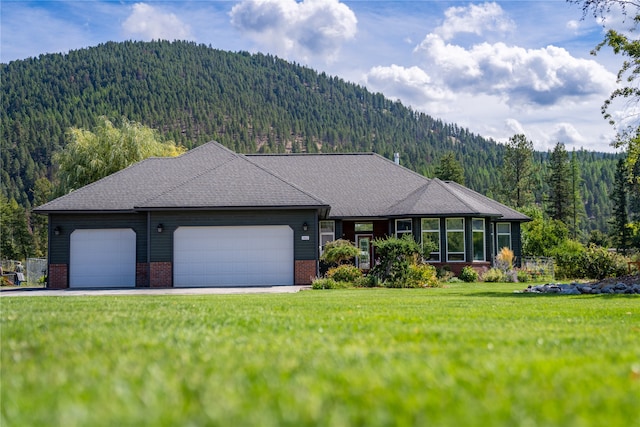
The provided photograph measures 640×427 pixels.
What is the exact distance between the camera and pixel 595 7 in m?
18.3

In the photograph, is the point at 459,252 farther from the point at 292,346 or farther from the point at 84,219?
the point at 292,346

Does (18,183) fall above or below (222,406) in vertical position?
above

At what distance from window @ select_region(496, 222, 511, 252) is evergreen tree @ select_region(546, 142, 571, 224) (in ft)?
119

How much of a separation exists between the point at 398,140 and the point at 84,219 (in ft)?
465

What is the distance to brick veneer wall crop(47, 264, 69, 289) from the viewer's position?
25.8 m

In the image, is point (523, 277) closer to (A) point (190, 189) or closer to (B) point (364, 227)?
(B) point (364, 227)

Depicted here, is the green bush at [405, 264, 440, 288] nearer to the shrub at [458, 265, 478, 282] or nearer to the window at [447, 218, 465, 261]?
the shrub at [458, 265, 478, 282]

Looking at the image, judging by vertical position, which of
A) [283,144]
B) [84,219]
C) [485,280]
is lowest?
[485,280]

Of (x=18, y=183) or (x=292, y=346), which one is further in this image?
(x=18, y=183)

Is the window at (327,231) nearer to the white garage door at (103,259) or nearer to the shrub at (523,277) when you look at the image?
the shrub at (523,277)

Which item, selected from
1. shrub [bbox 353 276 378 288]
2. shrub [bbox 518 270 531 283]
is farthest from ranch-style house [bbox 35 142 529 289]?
shrub [bbox 353 276 378 288]

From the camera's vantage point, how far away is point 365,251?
102 ft

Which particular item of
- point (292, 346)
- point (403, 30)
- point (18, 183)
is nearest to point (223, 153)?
point (403, 30)

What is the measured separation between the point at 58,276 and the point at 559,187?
177 feet
